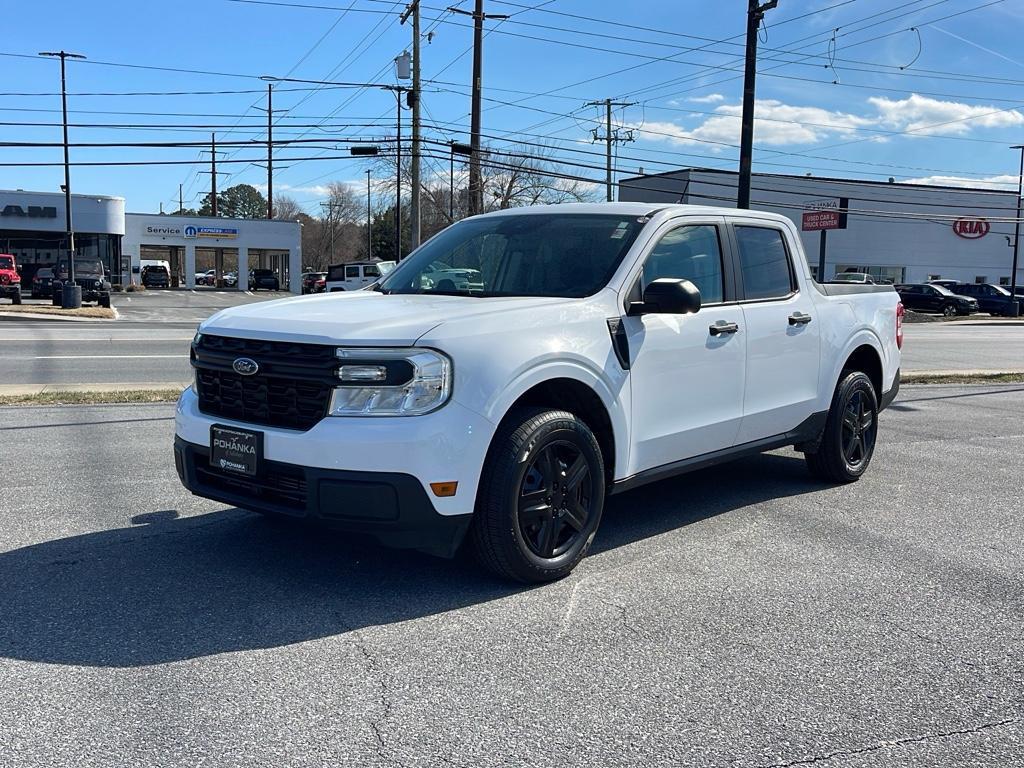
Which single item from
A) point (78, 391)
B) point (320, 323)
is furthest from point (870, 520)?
point (78, 391)

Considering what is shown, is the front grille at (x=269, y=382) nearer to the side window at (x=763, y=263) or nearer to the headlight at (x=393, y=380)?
the headlight at (x=393, y=380)

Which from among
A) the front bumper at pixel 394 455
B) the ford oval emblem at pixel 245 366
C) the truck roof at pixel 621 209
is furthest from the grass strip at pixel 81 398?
the front bumper at pixel 394 455

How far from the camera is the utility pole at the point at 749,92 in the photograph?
836 inches

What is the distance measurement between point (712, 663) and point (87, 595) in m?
Answer: 2.79

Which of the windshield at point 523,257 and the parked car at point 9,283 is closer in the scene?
the windshield at point 523,257

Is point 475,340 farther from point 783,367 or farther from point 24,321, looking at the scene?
point 24,321

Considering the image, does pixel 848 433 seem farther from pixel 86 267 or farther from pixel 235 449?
pixel 86 267

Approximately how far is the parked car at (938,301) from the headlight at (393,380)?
48.0 m

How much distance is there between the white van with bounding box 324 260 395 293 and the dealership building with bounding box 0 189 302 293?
13447 mm

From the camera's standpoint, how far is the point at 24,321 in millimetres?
28609

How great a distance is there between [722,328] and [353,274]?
44347 mm

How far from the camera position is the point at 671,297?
4.77m

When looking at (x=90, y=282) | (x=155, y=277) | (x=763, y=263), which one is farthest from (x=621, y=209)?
(x=155, y=277)

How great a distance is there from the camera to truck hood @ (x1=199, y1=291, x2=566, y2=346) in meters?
4.13
